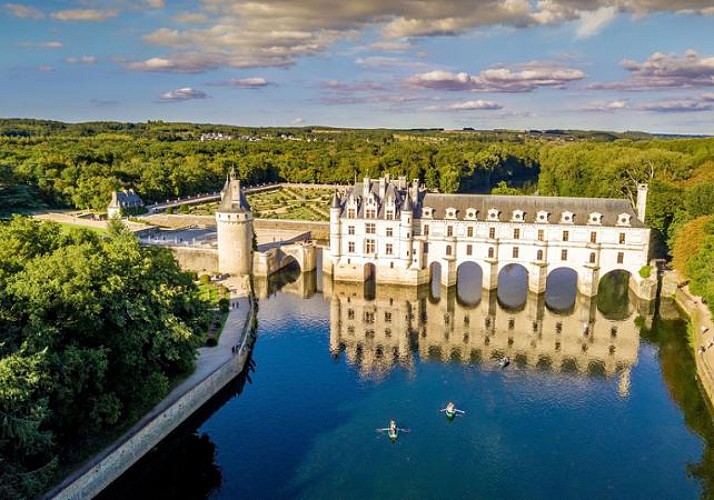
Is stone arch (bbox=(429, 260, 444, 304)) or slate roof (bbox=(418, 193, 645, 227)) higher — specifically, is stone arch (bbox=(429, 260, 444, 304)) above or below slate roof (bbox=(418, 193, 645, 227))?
below

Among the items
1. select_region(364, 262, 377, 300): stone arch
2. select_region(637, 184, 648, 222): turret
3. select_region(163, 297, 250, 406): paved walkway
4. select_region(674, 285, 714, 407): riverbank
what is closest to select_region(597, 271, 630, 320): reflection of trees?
select_region(674, 285, 714, 407): riverbank

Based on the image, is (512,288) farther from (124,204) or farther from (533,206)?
(124,204)

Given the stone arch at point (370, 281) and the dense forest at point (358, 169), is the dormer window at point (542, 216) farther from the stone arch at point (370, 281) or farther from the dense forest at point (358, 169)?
the dense forest at point (358, 169)

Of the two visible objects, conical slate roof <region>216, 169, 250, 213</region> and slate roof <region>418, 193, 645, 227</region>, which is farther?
conical slate roof <region>216, 169, 250, 213</region>

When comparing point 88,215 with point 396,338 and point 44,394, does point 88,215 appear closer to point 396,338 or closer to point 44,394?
point 396,338

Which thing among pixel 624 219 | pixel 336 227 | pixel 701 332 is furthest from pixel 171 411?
pixel 624 219

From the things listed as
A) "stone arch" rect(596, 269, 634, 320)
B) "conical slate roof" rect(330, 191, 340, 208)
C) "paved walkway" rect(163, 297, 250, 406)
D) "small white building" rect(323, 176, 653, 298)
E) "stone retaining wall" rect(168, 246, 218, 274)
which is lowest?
"stone arch" rect(596, 269, 634, 320)

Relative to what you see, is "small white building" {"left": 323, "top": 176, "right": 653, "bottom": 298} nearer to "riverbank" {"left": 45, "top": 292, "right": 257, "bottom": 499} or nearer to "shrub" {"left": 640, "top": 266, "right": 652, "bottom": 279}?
"shrub" {"left": 640, "top": 266, "right": 652, "bottom": 279}

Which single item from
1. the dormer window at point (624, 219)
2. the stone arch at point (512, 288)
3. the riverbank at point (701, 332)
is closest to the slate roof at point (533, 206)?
the dormer window at point (624, 219)
